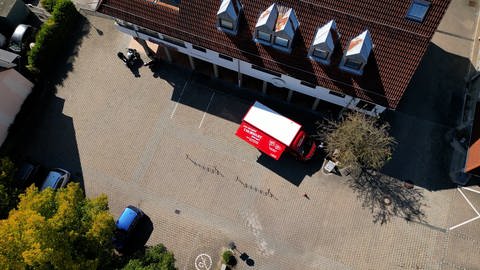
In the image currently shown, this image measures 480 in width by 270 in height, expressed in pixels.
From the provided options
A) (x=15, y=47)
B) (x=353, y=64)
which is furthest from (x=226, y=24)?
(x=15, y=47)

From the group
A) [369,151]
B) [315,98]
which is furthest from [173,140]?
[369,151]

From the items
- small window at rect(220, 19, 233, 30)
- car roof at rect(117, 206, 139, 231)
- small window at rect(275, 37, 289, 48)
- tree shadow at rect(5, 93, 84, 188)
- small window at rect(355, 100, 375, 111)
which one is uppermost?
small window at rect(275, 37, 289, 48)

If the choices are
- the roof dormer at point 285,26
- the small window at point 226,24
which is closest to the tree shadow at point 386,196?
the roof dormer at point 285,26

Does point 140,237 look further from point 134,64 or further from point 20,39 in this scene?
point 20,39

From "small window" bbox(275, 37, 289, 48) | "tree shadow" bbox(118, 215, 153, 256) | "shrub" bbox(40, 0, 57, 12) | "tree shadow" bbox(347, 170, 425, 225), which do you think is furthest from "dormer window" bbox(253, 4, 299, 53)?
"shrub" bbox(40, 0, 57, 12)

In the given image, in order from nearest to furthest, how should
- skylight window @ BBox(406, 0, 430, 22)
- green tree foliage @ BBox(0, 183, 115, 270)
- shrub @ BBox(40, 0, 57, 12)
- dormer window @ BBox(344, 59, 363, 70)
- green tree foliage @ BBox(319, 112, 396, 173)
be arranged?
green tree foliage @ BBox(0, 183, 115, 270) < skylight window @ BBox(406, 0, 430, 22) < dormer window @ BBox(344, 59, 363, 70) < green tree foliage @ BBox(319, 112, 396, 173) < shrub @ BBox(40, 0, 57, 12)

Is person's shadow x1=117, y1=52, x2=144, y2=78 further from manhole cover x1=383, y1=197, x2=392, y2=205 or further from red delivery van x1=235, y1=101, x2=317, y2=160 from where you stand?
manhole cover x1=383, y1=197, x2=392, y2=205
